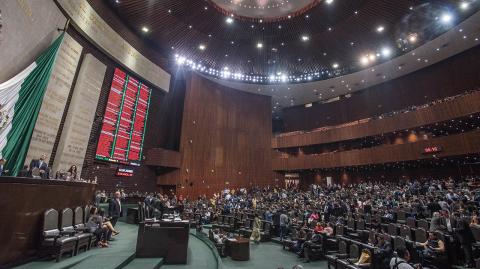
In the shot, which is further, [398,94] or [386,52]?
[398,94]

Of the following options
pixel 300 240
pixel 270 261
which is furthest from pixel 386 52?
pixel 270 261

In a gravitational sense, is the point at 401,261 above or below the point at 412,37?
below

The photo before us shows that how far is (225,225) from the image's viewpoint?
1127 centimetres

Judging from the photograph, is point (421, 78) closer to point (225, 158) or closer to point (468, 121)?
point (468, 121)

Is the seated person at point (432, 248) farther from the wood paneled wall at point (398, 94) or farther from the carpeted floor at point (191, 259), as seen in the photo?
the wood paneled wall at point (398, 94)

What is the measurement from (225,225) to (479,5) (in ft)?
56.4

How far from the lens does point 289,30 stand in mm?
17578

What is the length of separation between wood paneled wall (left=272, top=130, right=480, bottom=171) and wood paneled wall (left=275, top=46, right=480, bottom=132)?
4659 millimetres

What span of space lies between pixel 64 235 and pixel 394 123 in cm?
2044

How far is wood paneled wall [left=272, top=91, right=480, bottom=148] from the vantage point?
15086 millimetres

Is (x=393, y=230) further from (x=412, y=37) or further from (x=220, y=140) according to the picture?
(x=220, y=140)

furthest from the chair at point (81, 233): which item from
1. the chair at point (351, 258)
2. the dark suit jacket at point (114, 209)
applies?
the chair at point (351, 258)

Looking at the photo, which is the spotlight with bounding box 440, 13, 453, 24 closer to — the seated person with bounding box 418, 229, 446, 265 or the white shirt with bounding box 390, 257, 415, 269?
the seated person with bounding box 418, 229, 446, 265

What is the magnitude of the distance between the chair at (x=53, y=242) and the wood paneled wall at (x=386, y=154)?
19.3m
